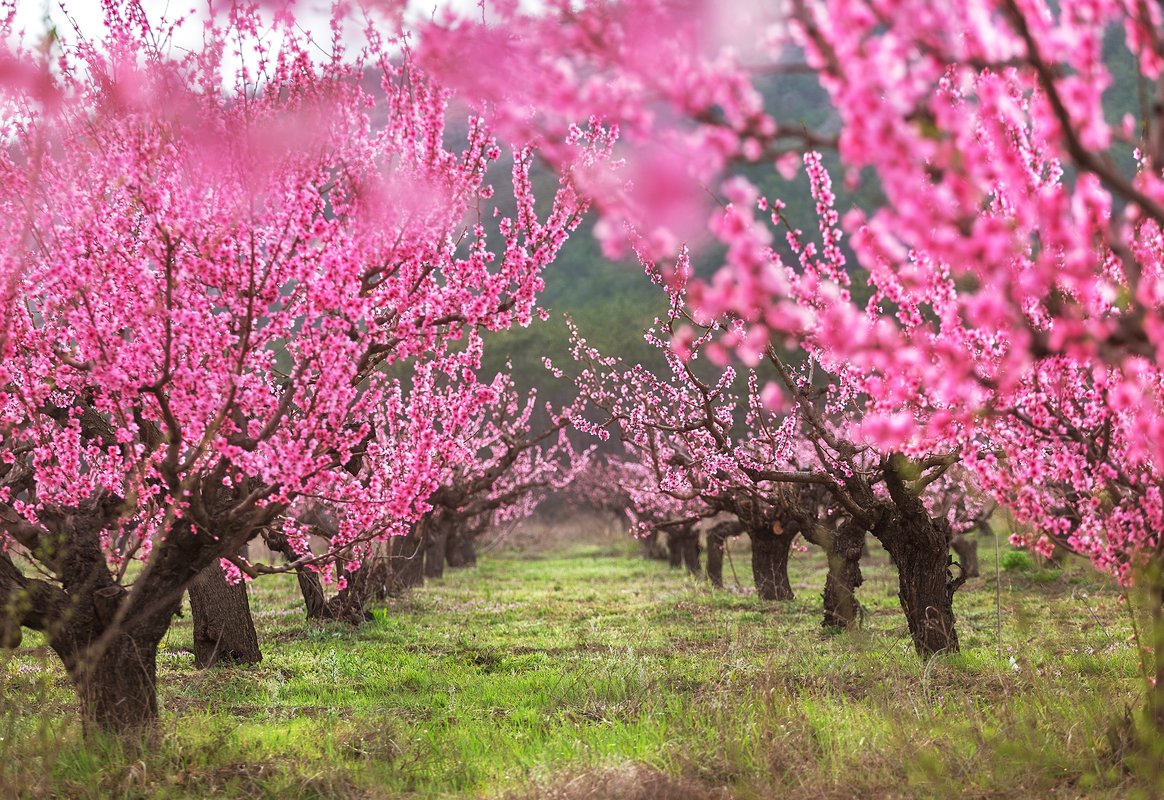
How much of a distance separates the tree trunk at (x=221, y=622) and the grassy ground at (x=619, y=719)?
0.37 meters

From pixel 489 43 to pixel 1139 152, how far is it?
12.5 feet

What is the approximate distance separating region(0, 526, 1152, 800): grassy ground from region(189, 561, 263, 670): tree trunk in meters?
0.37

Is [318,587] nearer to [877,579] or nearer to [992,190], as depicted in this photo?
[992,190]

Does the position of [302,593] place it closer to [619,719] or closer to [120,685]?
[120,685]

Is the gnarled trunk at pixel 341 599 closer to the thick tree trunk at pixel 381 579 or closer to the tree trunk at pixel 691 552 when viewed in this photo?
the thick tree trunk at pixel 381 579

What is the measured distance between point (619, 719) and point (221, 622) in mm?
5810

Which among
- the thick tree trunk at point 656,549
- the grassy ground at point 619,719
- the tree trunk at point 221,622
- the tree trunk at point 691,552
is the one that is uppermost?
the tree trunk at point 221,622

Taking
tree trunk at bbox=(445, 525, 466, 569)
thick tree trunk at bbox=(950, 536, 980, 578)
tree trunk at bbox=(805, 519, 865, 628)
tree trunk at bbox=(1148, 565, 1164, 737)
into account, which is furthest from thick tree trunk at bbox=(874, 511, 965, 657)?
tree trunk at bbox=(445, 525, 466, 569)

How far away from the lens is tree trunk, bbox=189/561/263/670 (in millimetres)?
10547

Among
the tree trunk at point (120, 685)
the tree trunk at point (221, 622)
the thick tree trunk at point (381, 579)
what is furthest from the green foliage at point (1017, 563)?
the tree trunk at point (120, 685)

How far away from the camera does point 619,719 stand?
23.6 feet

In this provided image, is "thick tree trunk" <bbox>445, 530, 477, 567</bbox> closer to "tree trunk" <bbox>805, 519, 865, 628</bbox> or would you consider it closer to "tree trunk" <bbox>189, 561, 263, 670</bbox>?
"tree trunk" <bbox>805, 519, 865, 628</bbox>

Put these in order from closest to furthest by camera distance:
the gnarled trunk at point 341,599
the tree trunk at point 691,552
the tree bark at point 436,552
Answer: the gnarled trunk at point 341,599 → the tree bark at point 436,552 → the tree trunk at point 691,552

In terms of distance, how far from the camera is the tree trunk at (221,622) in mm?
10547
